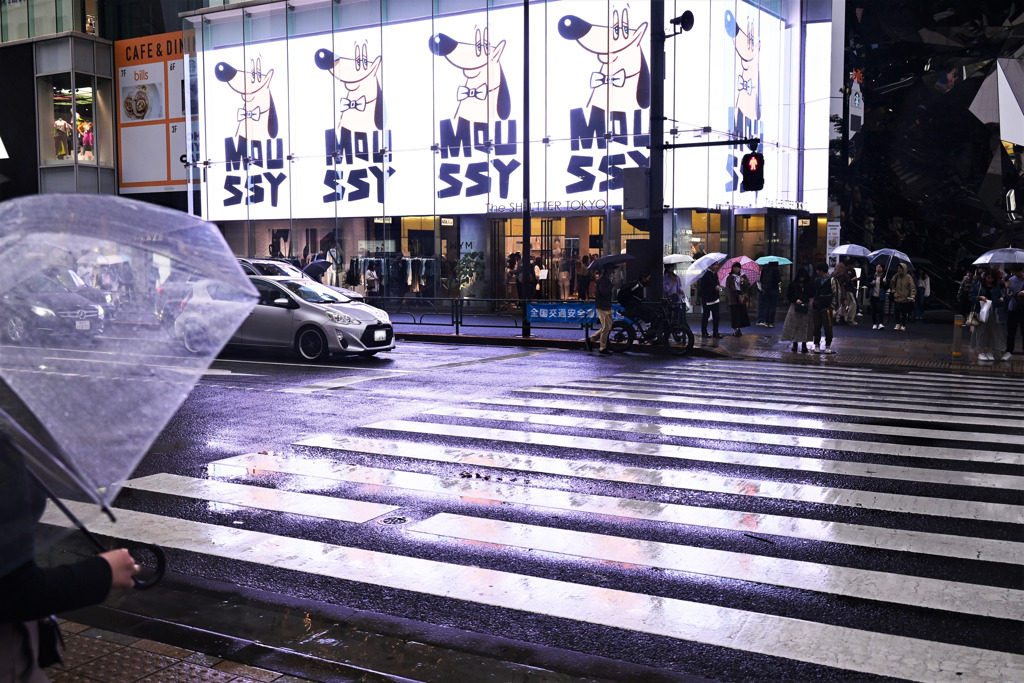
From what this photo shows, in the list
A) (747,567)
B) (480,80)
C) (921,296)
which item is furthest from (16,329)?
(480,80)

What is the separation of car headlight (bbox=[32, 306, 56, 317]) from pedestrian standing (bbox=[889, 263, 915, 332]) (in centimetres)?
2608

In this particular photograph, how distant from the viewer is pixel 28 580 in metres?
2.50

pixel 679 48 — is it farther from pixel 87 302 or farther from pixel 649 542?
pixel 87 302

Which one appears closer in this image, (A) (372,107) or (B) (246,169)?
(A) (372,107)

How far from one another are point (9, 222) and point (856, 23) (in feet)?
108

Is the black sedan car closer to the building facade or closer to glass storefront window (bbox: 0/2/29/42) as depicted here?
the building facade

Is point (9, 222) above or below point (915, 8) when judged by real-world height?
below

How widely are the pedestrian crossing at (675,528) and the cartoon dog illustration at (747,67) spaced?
914 inches

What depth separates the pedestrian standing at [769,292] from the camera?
89.2ft

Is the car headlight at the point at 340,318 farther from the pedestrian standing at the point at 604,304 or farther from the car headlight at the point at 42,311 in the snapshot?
the car headlight at the point at 42,311

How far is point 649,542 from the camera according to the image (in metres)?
6.39

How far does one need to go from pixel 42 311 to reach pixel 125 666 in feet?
7.14

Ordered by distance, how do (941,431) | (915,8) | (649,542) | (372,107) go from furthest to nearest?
(372,107), (915,8), (941,431), (649,542)

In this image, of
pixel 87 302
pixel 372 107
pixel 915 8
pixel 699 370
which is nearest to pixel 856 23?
pixel 915 8
